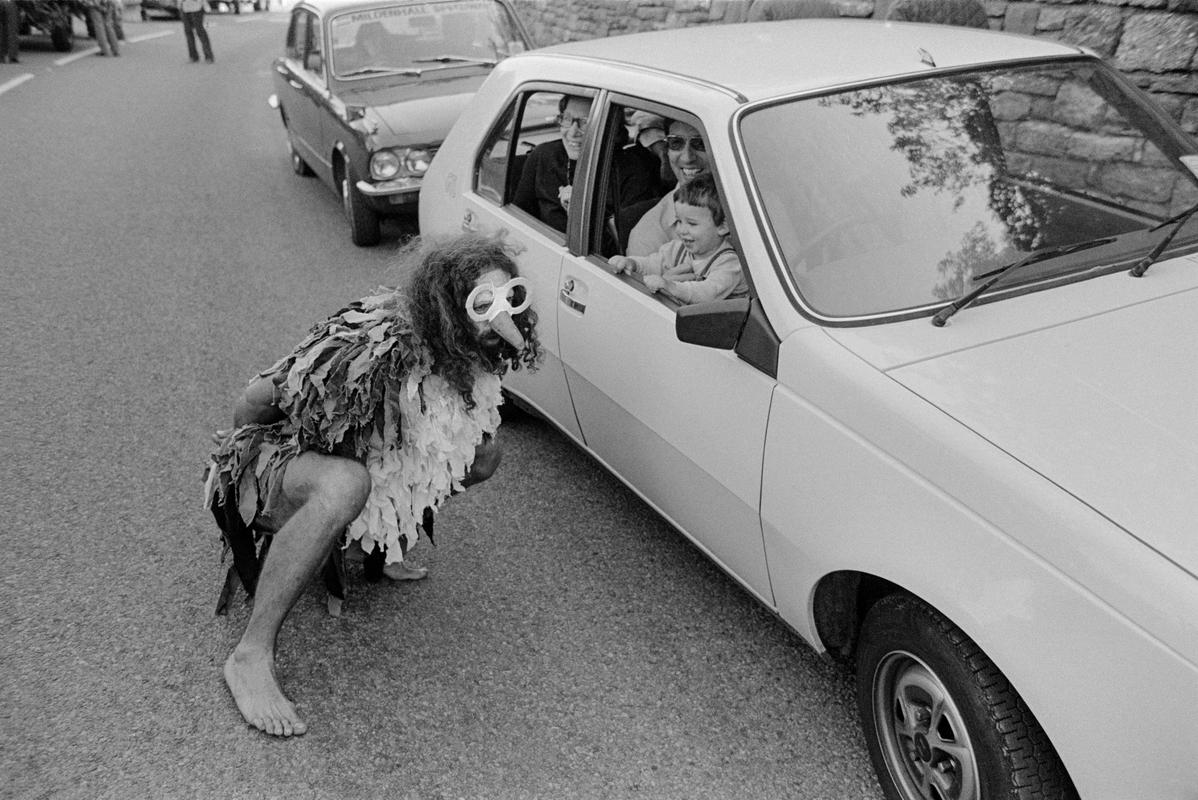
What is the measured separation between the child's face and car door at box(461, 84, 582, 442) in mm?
509

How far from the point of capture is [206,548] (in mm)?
3617

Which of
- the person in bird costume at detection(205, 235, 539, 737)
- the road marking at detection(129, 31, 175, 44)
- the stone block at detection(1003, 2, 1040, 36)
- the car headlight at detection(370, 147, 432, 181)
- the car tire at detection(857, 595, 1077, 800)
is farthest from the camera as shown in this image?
the road marking at detection(129, 31, 175, 44)

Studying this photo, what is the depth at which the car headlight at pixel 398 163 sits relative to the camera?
673cm

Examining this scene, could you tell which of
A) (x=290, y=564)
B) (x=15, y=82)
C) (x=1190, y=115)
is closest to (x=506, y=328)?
(x=290, y=564)

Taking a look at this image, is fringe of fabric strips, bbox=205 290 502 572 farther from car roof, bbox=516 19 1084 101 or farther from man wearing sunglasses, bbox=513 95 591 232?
car roof, bbox=516 19 1084 101

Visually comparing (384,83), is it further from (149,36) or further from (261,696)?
(149,36)

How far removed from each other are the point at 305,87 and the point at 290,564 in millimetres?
6186

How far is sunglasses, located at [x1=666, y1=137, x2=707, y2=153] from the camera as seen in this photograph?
10.3 ft

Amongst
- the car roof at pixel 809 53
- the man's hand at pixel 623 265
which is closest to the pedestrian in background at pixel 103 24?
the car roof at pixel 809 53

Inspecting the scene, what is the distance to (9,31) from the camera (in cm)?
1755

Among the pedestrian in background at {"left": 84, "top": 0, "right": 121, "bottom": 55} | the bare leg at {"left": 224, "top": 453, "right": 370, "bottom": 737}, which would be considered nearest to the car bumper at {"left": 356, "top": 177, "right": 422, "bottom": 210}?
the bare leg at {"left": 224, "top": 453, "right": 370, "bottom": 737}

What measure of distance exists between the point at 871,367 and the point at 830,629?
0.73m

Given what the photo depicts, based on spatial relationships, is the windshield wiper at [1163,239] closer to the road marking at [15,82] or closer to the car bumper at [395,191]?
the car bumper at [395,191]

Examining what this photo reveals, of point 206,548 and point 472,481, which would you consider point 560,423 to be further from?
point 206,548
